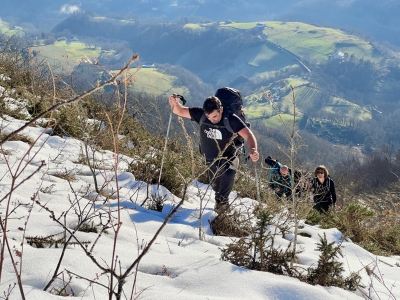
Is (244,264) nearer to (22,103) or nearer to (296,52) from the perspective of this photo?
(22,103)

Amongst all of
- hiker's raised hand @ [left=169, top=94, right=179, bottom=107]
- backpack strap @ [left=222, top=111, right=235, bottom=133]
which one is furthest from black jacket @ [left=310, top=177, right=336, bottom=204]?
hiker's raised hand @ [left=169, top=94, right=179, bottom=107]

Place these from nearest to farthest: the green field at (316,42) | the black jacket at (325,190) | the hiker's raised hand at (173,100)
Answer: the hiker's raised hand at (173,100), the black jacket at (325,190), the green field at (316,42)

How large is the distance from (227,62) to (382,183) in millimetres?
154356

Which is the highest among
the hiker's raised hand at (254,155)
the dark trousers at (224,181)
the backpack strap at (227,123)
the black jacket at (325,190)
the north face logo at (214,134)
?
the backpack strap at (227,123)

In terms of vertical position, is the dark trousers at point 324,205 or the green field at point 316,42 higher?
the green field at point 316,42

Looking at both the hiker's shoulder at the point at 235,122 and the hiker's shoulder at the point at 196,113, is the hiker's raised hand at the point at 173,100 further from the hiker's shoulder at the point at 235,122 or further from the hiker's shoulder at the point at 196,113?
the hiker's shoulder at the point at 235,122

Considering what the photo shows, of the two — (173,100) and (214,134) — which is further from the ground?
(173,100)

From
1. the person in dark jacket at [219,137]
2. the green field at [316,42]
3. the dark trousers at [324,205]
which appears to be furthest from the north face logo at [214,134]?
the green field at [316,42]

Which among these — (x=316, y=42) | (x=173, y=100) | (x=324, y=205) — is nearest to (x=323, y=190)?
(x=324, y=205)

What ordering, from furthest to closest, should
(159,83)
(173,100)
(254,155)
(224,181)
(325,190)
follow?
1. (159,83)
2. (325,190)
3. (173,100)
4. (224,181)
5. (254,155)

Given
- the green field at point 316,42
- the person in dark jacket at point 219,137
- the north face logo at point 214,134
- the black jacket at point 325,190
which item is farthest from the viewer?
the green field at point 316,42

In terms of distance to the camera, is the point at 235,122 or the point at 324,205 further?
the point at 324,205

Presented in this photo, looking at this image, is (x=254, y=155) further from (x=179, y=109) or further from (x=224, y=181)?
(x=179, y=109)

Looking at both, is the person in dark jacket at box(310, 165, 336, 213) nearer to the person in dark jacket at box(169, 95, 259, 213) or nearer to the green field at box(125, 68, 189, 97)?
the person in dark jacket at box(169, 95, 259, 213)
